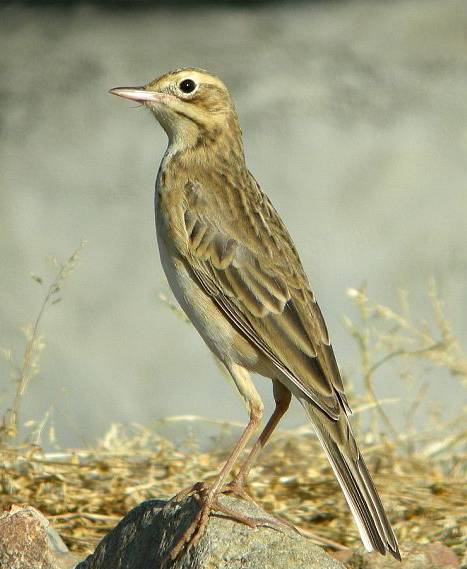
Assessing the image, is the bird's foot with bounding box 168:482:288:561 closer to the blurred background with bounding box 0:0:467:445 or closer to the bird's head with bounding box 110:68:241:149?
the bird's head with bounding box 110:68:241:149

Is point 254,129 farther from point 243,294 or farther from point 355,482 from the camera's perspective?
point 355,482

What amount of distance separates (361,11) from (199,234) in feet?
15.4

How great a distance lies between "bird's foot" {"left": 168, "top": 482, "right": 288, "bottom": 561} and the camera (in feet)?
17.1

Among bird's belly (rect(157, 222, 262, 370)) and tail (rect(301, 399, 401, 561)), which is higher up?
bird's belly (rect(157, 222, 262, 370))

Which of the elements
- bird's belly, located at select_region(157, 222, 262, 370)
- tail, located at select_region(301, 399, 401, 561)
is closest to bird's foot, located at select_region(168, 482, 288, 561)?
tail, located at select_region(301, 399, 401, 561)

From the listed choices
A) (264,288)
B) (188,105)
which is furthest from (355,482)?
(188,105)

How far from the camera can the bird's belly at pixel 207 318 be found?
233 inches

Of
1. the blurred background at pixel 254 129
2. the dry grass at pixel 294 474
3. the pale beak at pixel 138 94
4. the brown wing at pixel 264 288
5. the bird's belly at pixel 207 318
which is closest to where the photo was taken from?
the brown wing at pixel 264 288

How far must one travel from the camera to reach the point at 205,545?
5102 millimetres

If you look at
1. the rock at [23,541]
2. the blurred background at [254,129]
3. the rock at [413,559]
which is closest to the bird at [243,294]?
the rock at [413,559]

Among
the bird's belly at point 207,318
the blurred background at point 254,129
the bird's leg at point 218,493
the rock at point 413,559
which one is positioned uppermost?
the blurred background at point 254,129

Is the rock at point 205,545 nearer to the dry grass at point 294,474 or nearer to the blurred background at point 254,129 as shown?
the dry grass at point 294,474

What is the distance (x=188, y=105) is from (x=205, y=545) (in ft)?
7.39

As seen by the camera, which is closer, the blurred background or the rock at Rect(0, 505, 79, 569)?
the rock at Rect(0, 505, 79, 569)
